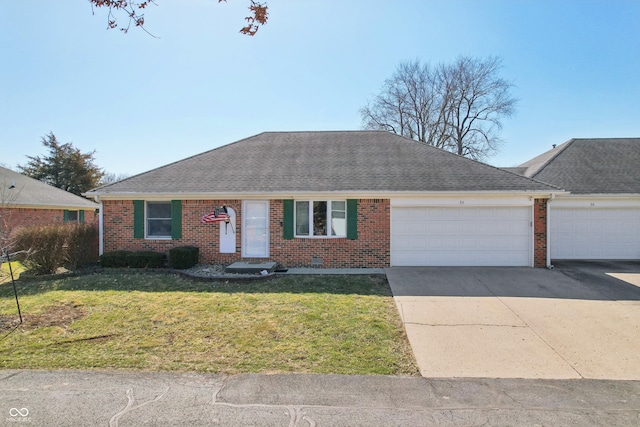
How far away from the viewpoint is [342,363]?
15.5 feet

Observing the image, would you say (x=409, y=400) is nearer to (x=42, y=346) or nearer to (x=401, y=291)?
(x=401, y=291)

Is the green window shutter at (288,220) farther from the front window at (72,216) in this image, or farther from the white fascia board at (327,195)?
the front window at (72,216)

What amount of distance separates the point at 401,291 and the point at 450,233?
150 inches

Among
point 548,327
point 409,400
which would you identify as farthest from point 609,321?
point 409,400

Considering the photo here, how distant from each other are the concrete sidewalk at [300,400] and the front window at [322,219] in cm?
713

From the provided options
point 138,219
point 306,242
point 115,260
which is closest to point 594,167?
point 306,242

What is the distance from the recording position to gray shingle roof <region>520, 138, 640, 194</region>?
42.7 feet

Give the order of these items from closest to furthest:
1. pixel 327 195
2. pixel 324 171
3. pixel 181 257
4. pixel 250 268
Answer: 1. pixel 250 268
2. pixel 181 257
3. pixel 327 195
4. pixel 324 171

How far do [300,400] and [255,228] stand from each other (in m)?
8.12

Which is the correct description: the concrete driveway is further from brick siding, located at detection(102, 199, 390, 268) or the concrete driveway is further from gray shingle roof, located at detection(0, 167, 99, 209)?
gray shingle roof, located at detection(0, 167, 99, 209)

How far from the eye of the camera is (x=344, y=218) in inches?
447

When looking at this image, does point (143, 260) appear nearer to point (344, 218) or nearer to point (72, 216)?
point (344, 218)

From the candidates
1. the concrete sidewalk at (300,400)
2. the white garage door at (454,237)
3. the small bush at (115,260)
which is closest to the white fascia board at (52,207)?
the small bush at (115,260)

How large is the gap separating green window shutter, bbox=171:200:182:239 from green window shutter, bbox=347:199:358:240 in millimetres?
5516
